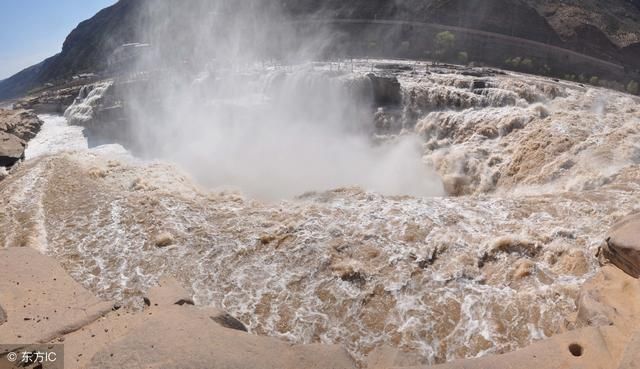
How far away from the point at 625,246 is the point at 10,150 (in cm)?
2610

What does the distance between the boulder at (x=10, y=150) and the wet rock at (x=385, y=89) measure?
19.5 metres

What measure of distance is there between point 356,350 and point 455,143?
43.0 ft

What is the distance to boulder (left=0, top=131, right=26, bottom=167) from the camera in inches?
828

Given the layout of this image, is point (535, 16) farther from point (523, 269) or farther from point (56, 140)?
point (56, 140)

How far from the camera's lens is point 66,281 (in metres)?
8.23

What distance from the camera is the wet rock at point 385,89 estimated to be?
2366 centimetres

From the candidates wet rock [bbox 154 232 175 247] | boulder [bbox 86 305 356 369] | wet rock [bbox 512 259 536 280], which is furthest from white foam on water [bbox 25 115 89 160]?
wet rock [bbox 512 259 536 280]

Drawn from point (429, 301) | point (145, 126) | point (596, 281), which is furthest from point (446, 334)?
point (145, 126)

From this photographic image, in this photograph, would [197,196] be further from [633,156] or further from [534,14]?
[534,14]

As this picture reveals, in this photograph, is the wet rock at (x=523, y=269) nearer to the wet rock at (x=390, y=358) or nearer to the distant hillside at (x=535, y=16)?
the wet rock at (x=390, y=358)

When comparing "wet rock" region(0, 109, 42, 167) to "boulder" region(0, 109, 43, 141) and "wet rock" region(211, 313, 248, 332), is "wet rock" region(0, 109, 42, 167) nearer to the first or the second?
"boulder" region(0, 109, 43, 141)

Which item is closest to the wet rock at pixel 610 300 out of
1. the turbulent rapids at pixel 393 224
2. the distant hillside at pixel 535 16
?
the turbulent rapids at pixel 393 224

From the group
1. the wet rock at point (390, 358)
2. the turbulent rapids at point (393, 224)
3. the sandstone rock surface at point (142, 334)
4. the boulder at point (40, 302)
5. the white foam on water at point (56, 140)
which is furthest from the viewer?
the white foam on water at point (56, 140)

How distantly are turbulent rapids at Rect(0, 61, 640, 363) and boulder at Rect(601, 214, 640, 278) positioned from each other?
64 centimetres
